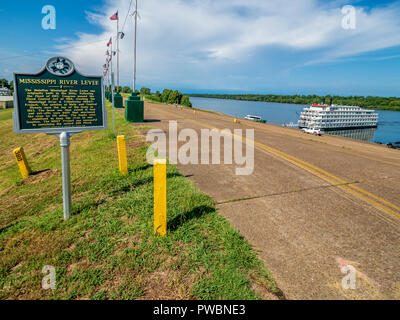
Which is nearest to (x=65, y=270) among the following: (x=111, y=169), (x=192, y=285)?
(x=192, y=285)

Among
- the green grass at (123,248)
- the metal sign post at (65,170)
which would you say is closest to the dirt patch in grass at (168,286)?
the green grass at (123,248)

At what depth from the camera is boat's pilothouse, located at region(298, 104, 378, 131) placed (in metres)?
87.9

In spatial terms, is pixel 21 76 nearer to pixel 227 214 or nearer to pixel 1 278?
pixel 1 278

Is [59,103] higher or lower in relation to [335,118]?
lower

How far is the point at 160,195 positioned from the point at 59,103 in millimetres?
2810

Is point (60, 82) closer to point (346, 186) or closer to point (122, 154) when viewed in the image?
point (122, 154)

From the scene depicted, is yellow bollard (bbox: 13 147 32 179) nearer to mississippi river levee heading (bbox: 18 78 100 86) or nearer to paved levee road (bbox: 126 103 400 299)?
mississippi river levee heading (bbox: 18 78 100 86)

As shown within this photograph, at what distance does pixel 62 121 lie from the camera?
4492mm

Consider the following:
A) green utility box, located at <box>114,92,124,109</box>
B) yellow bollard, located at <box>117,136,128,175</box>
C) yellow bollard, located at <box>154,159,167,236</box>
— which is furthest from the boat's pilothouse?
yellow bollard, located at <box>154,159,167,236</box>

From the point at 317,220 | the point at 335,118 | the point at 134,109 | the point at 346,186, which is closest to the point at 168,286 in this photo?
the point at 317,220

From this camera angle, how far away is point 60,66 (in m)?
4.32

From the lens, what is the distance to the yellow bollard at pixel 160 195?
3.57m

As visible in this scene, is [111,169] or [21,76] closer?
[21,76]
